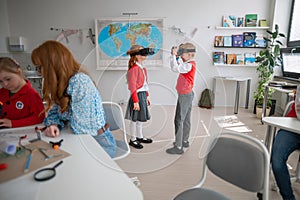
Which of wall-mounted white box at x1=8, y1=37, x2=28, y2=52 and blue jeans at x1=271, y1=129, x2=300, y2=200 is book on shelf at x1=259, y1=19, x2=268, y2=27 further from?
wall-mounted white box at x1=8, y1=37, x2=28, y2=52

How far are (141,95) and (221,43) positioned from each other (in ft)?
11.4

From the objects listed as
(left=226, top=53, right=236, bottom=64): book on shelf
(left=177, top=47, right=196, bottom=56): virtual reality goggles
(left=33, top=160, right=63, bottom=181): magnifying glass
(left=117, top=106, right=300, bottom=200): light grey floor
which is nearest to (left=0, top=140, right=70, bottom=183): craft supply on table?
(left=33, top=160, right=63, bottom=181): magnifying glass

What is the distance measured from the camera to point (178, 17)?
12.8 feet

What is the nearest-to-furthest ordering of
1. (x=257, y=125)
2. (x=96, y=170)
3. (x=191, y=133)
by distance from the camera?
(x=96, y=170) < (x=191, y=133) < (x=257, y=125)

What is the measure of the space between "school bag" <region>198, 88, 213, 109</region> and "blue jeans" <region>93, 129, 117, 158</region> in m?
0.53

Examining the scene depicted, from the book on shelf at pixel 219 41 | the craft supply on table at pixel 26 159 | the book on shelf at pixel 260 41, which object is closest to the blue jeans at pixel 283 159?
the craft supply on table at pixel 26 159

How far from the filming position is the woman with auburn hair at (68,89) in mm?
904

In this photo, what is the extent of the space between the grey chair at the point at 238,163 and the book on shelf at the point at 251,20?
370 centimetres

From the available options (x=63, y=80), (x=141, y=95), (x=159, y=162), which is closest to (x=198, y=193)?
(x=159, y=162)

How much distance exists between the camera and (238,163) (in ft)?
2.90

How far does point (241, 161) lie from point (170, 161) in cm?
34

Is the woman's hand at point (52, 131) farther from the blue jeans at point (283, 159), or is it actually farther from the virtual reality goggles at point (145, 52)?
the blue jeans at point (283, 159)

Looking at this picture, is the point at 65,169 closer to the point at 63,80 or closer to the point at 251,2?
the point at 63,80

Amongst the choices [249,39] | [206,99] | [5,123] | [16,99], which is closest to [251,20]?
[249,39]
